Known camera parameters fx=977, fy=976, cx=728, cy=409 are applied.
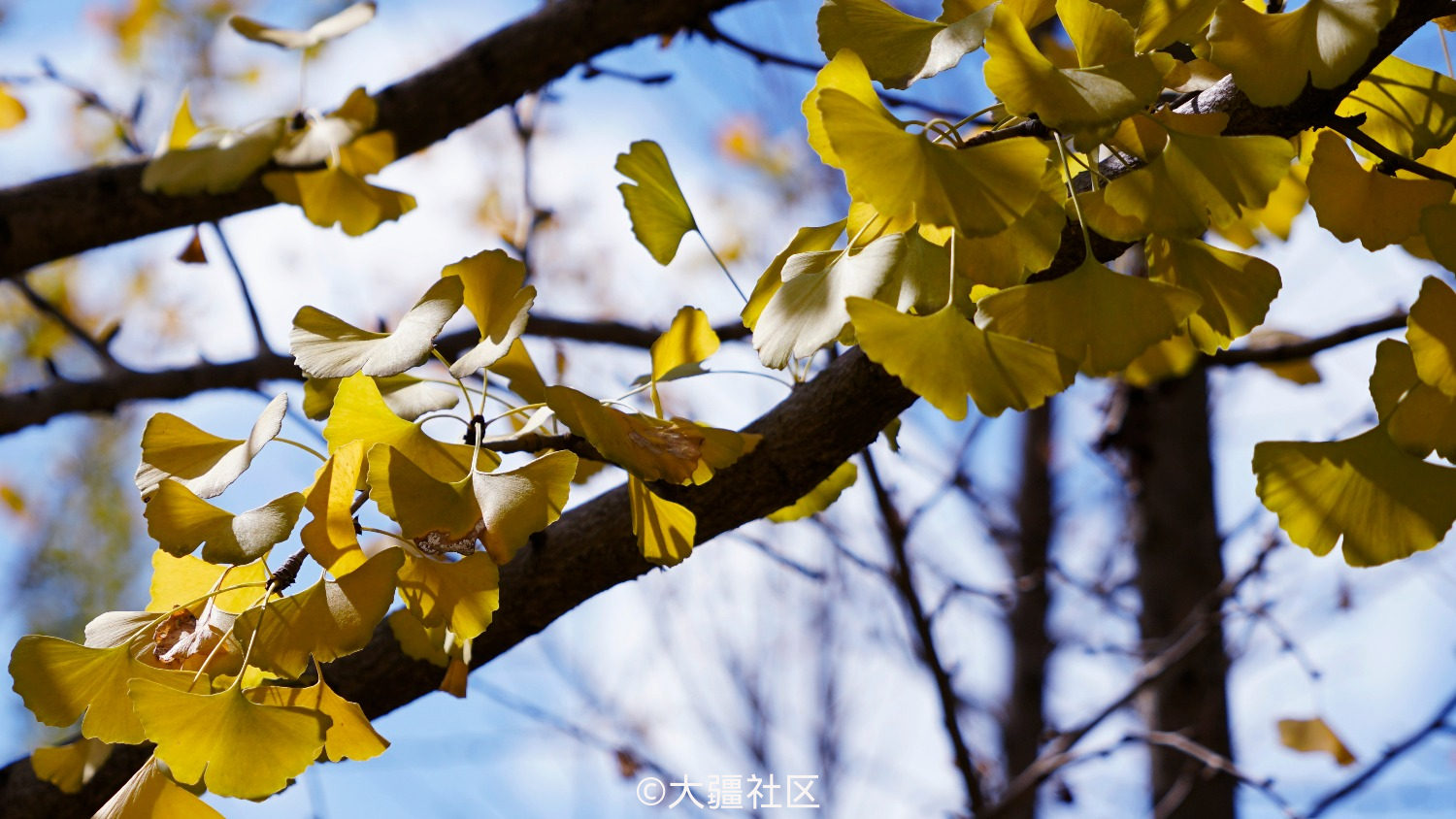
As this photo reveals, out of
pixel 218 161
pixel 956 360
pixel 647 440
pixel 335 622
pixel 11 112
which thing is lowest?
pixel 11 112

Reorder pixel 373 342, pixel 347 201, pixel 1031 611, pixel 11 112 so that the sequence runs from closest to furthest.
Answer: pixel 373 342 < pixel 347 201 < pixel 11 112 < pixel 1031 611

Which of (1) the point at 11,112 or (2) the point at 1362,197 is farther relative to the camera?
(1) the point at 11,112

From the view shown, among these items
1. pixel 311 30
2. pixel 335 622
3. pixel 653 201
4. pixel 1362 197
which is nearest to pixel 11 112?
pixel 311 30

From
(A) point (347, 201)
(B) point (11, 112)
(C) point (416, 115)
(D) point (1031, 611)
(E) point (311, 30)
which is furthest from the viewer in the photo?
(D) point (1031, 611)

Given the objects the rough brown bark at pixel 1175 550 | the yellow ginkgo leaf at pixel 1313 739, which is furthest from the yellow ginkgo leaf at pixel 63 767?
the rough brown bark at pixel 1175 550

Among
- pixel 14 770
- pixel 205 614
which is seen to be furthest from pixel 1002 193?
pixel 14 770

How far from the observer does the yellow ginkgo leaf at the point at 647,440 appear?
0.40m

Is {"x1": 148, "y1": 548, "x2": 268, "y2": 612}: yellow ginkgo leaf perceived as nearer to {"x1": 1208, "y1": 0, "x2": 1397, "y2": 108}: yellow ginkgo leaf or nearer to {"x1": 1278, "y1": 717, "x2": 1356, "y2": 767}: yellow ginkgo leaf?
{"x1": 1208, "y1": 0, "x2": 1397, "y2": 108}: yellow ginkgo leaf

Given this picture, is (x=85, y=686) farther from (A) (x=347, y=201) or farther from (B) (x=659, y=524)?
(A) (x=347, y=201)

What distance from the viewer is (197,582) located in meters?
0.46

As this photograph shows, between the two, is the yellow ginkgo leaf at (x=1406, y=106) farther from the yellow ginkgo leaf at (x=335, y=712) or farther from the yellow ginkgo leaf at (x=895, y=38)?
the yellow ginkgo leaf at (x=335, y=712)

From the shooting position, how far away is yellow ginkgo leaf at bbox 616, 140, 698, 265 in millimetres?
575

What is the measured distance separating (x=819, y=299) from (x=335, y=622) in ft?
0.78

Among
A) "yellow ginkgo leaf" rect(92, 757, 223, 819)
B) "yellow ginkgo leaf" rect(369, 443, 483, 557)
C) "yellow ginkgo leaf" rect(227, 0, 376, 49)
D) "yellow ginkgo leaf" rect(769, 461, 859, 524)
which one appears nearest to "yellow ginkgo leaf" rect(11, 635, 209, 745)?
"yellow ginkgo leaf" rect(92, 757, 223, 819)
